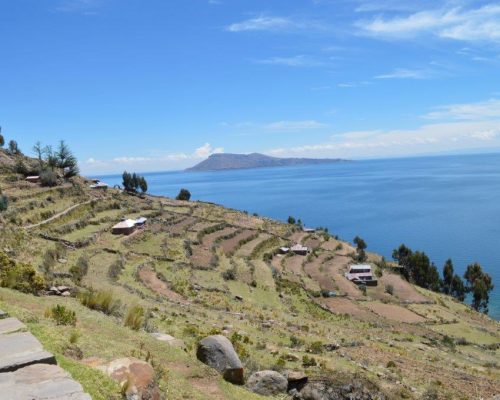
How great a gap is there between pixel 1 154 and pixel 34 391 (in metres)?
82.3

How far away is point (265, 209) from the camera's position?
182m

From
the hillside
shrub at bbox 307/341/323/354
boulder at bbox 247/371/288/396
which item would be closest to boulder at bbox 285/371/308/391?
the hillside

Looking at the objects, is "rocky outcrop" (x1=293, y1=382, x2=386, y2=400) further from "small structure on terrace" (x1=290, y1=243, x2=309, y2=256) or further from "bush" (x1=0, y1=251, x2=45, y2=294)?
"small structure on terrace" (x1=290, y1=243, x2=309, y2=256)

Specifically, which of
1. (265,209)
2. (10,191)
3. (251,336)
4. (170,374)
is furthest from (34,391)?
(265,209)

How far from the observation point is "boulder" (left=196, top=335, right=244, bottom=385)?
484 inches

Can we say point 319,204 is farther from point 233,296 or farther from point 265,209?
point 233,296

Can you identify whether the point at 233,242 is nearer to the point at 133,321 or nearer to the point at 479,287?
the point at 479,287

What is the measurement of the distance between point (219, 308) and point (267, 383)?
57.7ft

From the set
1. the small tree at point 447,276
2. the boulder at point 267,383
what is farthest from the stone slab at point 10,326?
the small tree at point 447,276

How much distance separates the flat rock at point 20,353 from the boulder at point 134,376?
48.6 inches

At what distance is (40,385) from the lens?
7.14 m

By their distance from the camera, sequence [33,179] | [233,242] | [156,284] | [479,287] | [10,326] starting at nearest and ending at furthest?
1. [10,326]
2. [156,284]
3. [233,242]
4. [479,287]
5. [33,179]

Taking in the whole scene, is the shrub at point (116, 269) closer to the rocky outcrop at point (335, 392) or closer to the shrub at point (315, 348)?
the shrub at point (315, 348)

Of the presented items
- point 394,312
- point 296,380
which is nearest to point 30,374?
point 296,380
